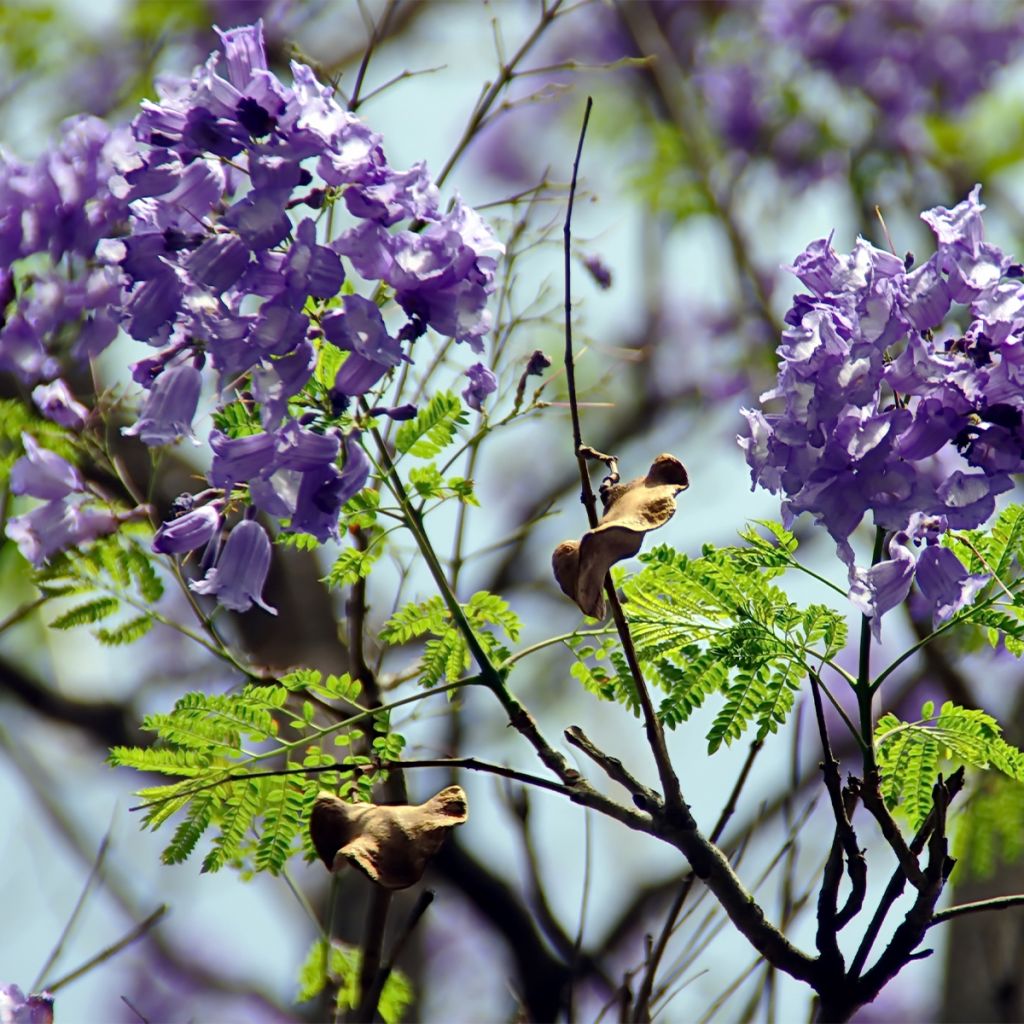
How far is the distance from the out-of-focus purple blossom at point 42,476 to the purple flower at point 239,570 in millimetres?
482

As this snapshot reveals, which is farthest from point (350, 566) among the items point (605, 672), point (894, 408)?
point (894, 408)

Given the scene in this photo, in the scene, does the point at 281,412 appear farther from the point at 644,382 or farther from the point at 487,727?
the point at 644,382

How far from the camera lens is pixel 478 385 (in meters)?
1.61

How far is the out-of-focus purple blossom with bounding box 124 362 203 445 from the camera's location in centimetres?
153

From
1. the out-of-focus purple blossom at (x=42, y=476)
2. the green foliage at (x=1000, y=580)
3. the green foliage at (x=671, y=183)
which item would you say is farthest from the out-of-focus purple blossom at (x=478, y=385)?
the green foliage at (x=671, y=183)

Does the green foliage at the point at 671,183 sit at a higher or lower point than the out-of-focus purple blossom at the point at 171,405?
higher

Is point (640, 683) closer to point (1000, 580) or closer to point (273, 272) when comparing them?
point (1000, 580)

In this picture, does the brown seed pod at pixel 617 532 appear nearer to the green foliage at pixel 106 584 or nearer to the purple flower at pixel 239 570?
the purple flower at pixel 239 570

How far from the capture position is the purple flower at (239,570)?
5.00 feet

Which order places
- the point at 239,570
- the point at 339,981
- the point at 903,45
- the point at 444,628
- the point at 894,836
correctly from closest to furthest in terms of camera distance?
the point at 894,836, the point at 239,570, the point at 444,628, the point at 339,981, the point at 903,45

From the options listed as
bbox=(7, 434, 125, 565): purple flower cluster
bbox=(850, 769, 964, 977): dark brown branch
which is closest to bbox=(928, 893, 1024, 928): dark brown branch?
bbox=(850, 769, 964, 977): dark brown branch

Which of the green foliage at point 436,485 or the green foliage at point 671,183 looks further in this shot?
the green foliage at point 671,183

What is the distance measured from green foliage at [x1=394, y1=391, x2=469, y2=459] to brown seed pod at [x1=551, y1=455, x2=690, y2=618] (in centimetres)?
30

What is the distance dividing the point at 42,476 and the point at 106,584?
186 mm
